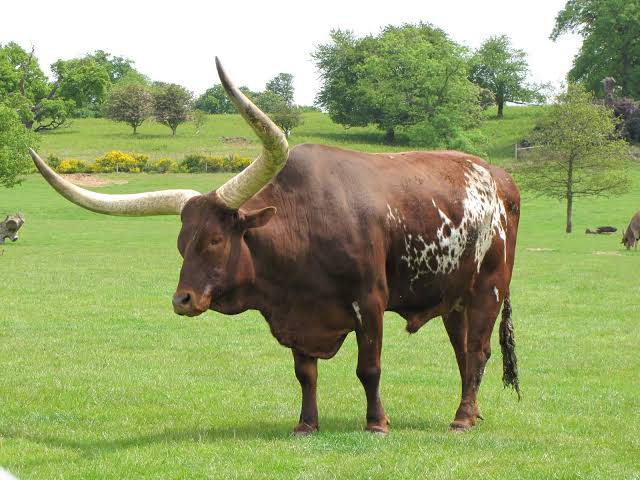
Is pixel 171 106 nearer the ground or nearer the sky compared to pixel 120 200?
nearer the ground

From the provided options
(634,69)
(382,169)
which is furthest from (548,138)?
(634,69)

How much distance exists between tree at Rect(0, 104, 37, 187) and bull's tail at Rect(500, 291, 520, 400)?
32.8 m

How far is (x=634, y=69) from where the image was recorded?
95.5 meters

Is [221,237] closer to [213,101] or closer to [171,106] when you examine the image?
[171,106]

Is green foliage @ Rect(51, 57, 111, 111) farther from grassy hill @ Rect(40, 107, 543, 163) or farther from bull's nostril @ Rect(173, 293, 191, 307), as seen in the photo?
bull's nostril @ Rect(173, 293, 191, 307)

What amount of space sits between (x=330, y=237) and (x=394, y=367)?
536 centimetres

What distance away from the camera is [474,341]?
31.0 feet

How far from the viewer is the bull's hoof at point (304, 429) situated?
8.39 meters

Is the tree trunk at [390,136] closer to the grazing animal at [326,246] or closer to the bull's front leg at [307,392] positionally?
the grazing animal at [326,246]

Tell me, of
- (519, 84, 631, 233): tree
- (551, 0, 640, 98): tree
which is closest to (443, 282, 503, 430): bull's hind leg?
(519, 84, 631, 233): tree

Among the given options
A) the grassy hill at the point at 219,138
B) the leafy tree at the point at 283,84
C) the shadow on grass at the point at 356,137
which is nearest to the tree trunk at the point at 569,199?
the grassy hill at the point at 219,138

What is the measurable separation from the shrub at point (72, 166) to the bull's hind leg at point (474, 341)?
67679 millimetres

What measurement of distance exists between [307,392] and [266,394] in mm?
2145

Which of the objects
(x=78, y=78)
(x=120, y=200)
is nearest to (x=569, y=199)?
(x=120, y=200)
